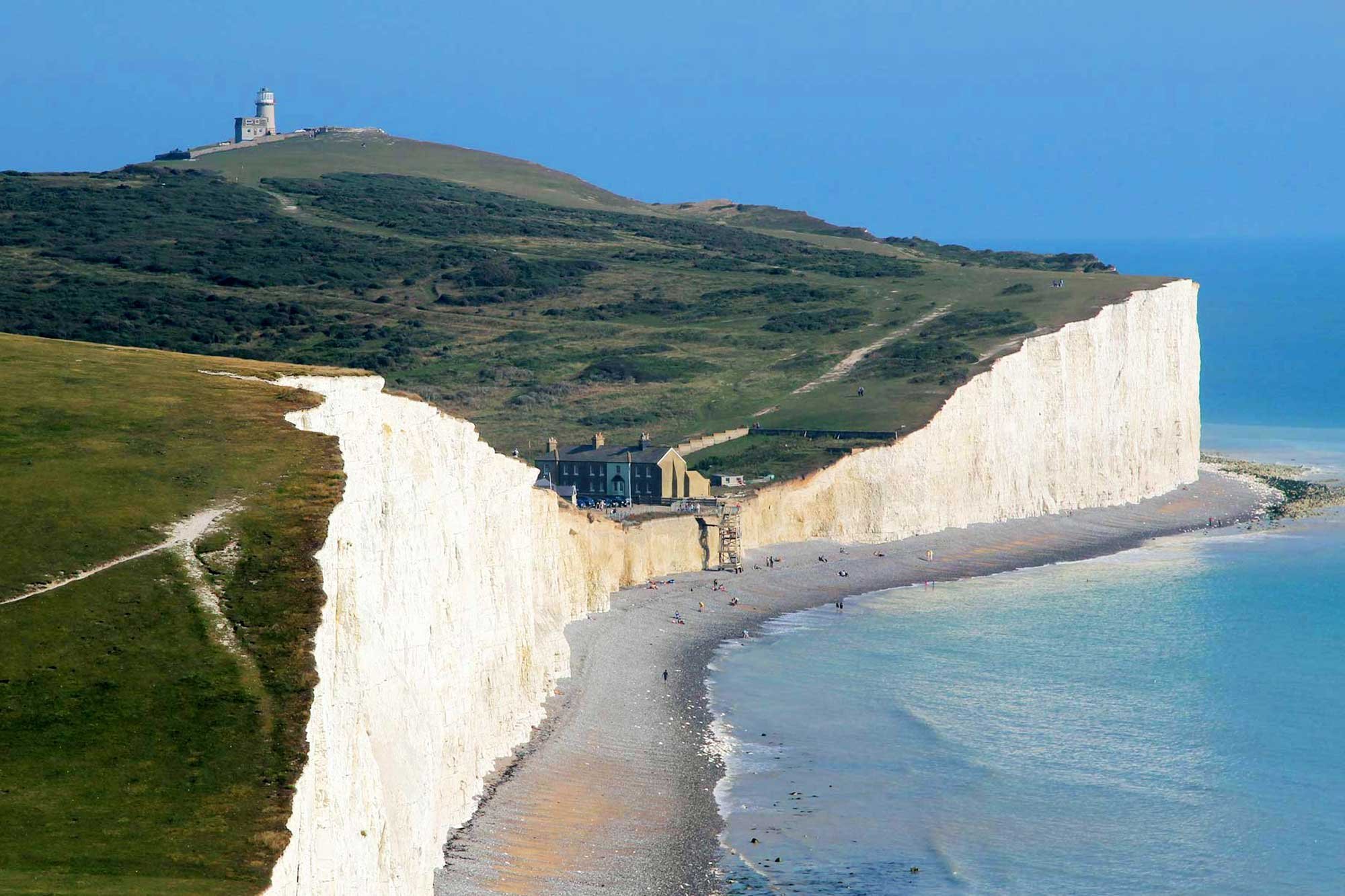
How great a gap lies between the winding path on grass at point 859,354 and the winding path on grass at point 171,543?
6816 centimetres

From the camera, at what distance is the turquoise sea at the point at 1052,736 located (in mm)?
36625

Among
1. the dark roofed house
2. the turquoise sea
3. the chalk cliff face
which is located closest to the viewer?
the turquoise sea

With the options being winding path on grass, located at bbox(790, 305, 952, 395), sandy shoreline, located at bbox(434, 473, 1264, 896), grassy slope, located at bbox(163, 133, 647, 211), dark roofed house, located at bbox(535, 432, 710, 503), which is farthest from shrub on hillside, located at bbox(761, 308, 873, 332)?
grassy slope, located at bbox(163, 133, 647, 211)

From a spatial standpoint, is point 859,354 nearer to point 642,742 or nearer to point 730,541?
point 730,541

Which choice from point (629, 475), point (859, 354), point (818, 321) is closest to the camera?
point (629, 475)

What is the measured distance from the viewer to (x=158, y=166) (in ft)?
522

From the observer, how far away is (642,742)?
43875mm

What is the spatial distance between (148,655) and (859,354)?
81396mm

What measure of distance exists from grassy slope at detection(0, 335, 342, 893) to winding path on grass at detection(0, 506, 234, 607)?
211 mm

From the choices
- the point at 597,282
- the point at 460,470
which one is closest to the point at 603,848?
the point at 460,470

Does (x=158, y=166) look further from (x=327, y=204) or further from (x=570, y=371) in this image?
(x=570, y=371)

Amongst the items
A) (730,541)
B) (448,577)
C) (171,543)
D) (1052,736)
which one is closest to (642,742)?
(448,577)

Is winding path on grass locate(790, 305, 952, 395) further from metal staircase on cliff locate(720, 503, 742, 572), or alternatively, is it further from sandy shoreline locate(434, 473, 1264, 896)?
metal staircase on cliff locate(720, 503, 742, 572)

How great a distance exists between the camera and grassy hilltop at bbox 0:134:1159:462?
98625 mm
